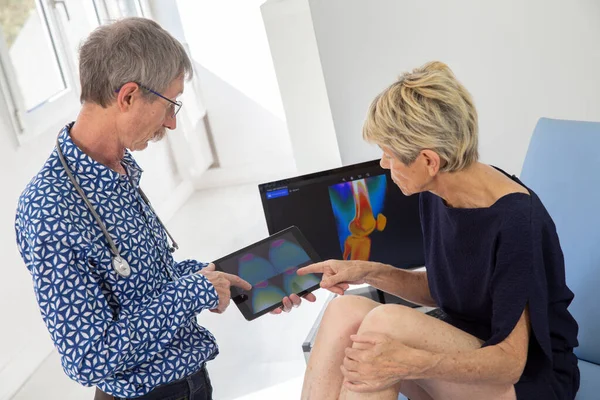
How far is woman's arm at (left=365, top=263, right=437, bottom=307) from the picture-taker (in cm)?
171

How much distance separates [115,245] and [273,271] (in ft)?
1.59

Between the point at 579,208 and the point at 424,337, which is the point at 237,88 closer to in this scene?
the point at 579,208

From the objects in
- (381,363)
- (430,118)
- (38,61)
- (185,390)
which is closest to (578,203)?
(430,118)

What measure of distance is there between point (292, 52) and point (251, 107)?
91.5 inches

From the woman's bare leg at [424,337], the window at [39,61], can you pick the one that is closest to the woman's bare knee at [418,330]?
the woman's bare leg at [424,337]

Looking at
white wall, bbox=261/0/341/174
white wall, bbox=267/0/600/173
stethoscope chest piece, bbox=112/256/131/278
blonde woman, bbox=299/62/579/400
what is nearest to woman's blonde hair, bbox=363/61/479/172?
blonde woman, bbox=299/62/579/400

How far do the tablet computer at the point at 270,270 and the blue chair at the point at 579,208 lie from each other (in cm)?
58

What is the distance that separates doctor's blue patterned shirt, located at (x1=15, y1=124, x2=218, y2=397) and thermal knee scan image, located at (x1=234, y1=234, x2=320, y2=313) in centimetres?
22

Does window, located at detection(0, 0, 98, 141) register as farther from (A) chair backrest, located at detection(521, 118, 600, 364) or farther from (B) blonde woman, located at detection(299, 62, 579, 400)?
(A) chair backrest, located at detection(521, 118, 600, 364)

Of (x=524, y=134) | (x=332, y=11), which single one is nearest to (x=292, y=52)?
(x=332, y=11)

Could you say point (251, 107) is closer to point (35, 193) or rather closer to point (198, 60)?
point (198, 60)

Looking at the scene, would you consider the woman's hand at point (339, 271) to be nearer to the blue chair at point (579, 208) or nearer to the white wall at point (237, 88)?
the blue chair at point (579, 208)

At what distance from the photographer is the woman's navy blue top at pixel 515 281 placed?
137 centimetres

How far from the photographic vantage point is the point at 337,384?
1516 mm
